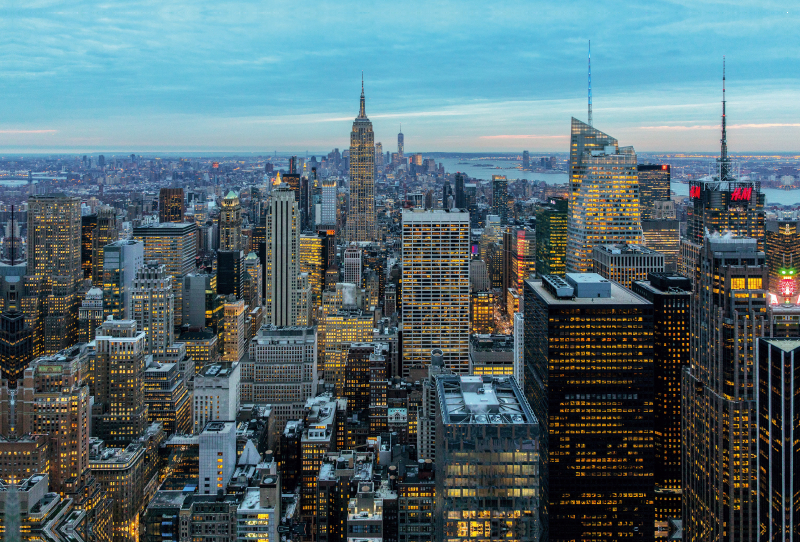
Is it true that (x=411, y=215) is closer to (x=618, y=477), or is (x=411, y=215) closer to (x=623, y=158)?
(x=623, y=158)

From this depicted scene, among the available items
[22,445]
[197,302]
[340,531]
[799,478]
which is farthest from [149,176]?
[799,478]

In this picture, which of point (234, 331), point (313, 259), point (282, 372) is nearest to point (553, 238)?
point (313, 259)

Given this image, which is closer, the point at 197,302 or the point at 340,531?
the point at 340,531

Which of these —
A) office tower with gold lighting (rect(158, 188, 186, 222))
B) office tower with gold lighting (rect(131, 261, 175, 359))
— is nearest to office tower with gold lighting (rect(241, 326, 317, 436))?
office tower with gold lighting (rect(131, 261, 175, 359))

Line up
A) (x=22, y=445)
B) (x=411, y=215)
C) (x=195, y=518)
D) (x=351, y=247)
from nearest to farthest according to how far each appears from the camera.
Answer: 1. (x=195, y=518)
2. (x=22, y=445)
3. (x=411, y=215)
4. (x=351, y=247)

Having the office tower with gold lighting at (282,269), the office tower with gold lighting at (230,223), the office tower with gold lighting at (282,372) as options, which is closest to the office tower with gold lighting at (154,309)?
the office tower with gold lighting at (282,372)

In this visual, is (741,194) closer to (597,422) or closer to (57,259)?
(597,422)

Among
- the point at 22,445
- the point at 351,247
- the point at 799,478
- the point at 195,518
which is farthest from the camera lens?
the point at 351,247
